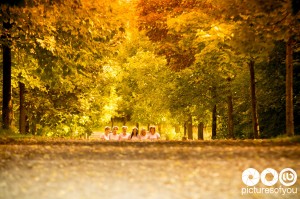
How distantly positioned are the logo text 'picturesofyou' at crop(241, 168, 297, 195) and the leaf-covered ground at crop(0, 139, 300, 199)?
5.0 inches

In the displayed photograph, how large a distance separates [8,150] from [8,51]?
32.9ft

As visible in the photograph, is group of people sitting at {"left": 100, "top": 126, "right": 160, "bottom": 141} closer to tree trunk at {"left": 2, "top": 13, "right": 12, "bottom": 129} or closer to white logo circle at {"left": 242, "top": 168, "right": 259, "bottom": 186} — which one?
tree trunk at {"left": 2, "top": 13, "right": 12, "bottom": 129}

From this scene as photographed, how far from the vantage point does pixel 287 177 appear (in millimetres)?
9383

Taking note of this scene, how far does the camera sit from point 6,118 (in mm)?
24781

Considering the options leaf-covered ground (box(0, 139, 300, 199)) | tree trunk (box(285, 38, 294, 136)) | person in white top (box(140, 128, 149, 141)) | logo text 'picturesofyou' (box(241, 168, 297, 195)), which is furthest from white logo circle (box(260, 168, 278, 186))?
person in white top (box(140, 128, 149, 141))

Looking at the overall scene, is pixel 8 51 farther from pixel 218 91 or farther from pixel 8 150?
pixel 218 91

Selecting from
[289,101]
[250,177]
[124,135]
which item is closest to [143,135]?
[124,135]

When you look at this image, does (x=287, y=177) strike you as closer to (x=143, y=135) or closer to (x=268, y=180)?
(x=268, y=180)

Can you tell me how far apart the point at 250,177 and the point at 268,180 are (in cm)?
30

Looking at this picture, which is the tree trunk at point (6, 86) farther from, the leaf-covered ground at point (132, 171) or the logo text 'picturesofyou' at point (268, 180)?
the logo text 'picturesofyou' at point (268, 180)

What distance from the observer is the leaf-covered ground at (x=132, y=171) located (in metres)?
8.17

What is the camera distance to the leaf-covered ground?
322 inches

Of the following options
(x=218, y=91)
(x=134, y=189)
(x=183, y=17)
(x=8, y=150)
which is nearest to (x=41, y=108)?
(x=218, y=91)

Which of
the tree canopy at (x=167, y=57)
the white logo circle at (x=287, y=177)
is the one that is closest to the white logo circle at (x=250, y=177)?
the white logo circle at (x=287, y=177)
